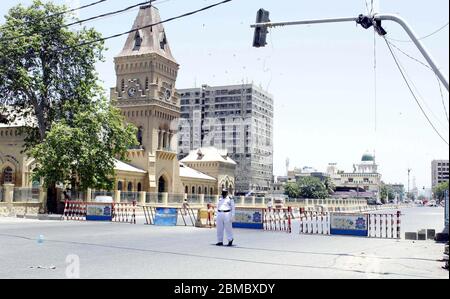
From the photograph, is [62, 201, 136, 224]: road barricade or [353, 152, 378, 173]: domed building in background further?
[353, 152, 378, 173]: domed building in background

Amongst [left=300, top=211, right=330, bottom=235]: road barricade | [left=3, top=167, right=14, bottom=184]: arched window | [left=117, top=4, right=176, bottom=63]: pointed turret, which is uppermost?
[left=117, top=4, right=176, bottom=63]: pointed turret

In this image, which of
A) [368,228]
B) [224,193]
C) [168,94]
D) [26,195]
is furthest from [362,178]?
[224,193]

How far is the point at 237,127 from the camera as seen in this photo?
445 ft

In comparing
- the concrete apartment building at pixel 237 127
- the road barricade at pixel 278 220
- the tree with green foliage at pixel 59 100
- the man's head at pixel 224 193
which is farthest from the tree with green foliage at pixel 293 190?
the man's head at pixel 224 193

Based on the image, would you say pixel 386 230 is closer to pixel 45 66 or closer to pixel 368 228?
pixel 368 228

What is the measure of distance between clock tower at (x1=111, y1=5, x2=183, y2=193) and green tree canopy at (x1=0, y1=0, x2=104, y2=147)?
72.3 ft

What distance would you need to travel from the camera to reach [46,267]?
10367 mm

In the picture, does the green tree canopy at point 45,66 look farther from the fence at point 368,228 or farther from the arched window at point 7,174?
the fence at point 368,228

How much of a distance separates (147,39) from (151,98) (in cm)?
815

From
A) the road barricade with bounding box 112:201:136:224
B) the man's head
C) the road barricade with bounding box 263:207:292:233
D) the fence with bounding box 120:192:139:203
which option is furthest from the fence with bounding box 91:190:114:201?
the man's head

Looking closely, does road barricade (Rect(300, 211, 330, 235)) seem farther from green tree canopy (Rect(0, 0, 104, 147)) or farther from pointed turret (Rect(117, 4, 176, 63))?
pointed turret (Rect(117, 4, 176, 63))

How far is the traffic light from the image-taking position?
12922mm
